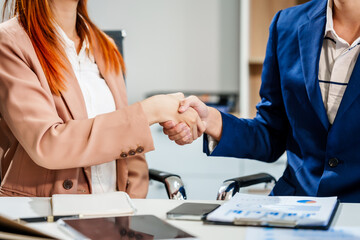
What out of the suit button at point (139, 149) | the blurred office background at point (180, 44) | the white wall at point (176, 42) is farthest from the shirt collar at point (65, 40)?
the white wall at point (176, 42)

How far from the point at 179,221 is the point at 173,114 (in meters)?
0.64

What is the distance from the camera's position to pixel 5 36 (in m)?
1.42

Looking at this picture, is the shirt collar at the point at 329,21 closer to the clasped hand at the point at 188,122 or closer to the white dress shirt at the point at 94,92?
the clasped hand at the point at 188,122

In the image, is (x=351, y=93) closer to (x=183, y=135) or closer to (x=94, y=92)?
(x=183, y=135)

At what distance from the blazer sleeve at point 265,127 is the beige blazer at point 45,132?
0.41m

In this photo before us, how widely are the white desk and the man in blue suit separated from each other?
1.01 ft

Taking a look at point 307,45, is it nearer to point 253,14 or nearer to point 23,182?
point 23,182

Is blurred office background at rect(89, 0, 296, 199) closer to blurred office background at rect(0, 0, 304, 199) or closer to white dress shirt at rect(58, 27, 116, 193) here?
blurred office background at rect(0, 0, 304, 199)

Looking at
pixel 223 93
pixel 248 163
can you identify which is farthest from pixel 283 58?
pixel 223 93

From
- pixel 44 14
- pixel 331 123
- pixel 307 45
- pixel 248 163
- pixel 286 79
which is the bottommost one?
pixel 248 163

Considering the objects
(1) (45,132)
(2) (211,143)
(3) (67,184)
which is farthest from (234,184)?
(1) (45,132)

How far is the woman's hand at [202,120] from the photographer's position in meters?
1.68

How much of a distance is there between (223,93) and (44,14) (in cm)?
193

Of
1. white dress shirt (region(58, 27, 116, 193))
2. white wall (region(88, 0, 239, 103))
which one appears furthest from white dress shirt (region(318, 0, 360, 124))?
white wall (region(88, 0, 239, 103))
